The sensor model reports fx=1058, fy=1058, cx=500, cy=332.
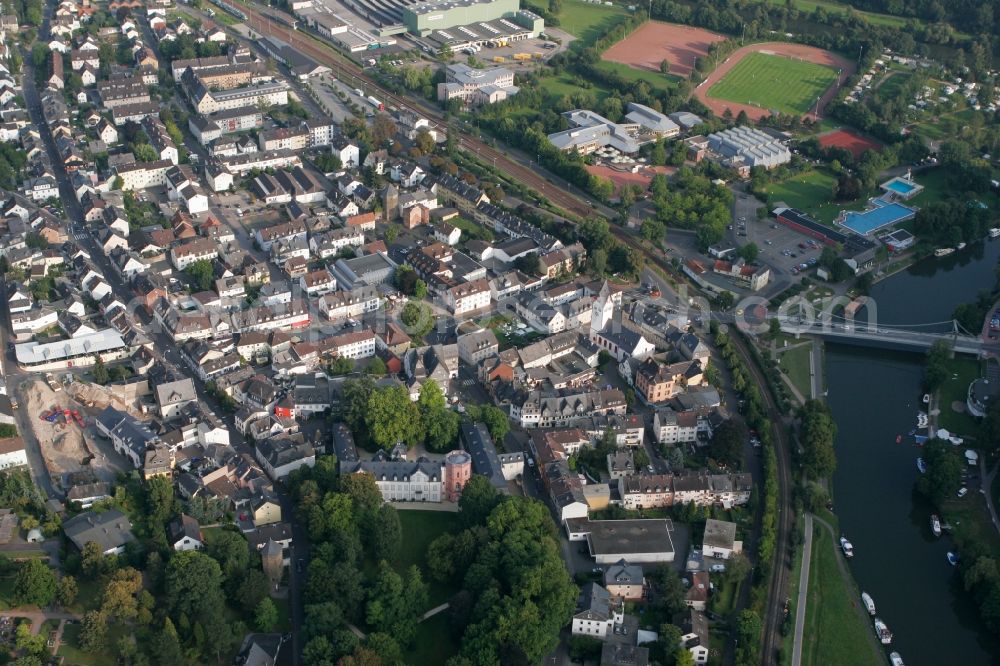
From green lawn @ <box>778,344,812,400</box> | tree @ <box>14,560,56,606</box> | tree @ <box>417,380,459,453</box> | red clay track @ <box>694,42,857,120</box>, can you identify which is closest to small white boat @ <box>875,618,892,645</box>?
green lawn @ <box>778,344,812,400</box>

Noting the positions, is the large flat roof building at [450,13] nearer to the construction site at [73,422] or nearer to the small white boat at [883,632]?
the construction site at [73,422]

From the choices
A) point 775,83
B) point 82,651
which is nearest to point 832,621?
point 82,651

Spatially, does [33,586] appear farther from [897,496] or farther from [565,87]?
[565,87]

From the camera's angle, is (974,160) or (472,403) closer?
(472,403)

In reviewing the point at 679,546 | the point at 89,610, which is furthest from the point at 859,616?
the point at 89,610

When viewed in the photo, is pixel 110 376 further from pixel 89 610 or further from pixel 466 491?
pixel 466 491
